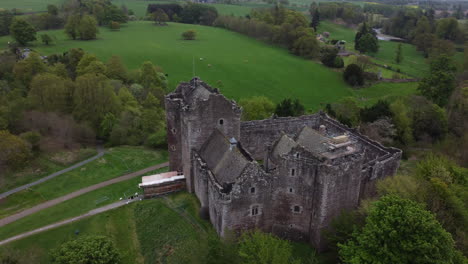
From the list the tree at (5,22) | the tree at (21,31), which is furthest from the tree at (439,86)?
the tree at (5,22)

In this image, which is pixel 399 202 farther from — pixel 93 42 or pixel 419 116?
pixel 93 42

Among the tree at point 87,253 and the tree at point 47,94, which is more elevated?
the tree at point 47,94

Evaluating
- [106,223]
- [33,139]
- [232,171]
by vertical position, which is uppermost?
[232,171]

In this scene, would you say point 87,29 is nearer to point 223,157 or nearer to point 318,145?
point 223,157

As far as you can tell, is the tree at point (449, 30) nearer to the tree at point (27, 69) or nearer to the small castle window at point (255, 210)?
the small castle window at point (255, 210)

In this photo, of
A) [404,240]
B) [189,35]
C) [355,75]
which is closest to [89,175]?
[404,240]

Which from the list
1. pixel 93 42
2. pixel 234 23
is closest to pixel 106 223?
pixel 93 42

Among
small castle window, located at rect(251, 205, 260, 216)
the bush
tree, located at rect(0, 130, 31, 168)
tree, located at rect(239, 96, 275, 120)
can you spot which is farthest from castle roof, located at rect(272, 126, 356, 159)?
the bush
